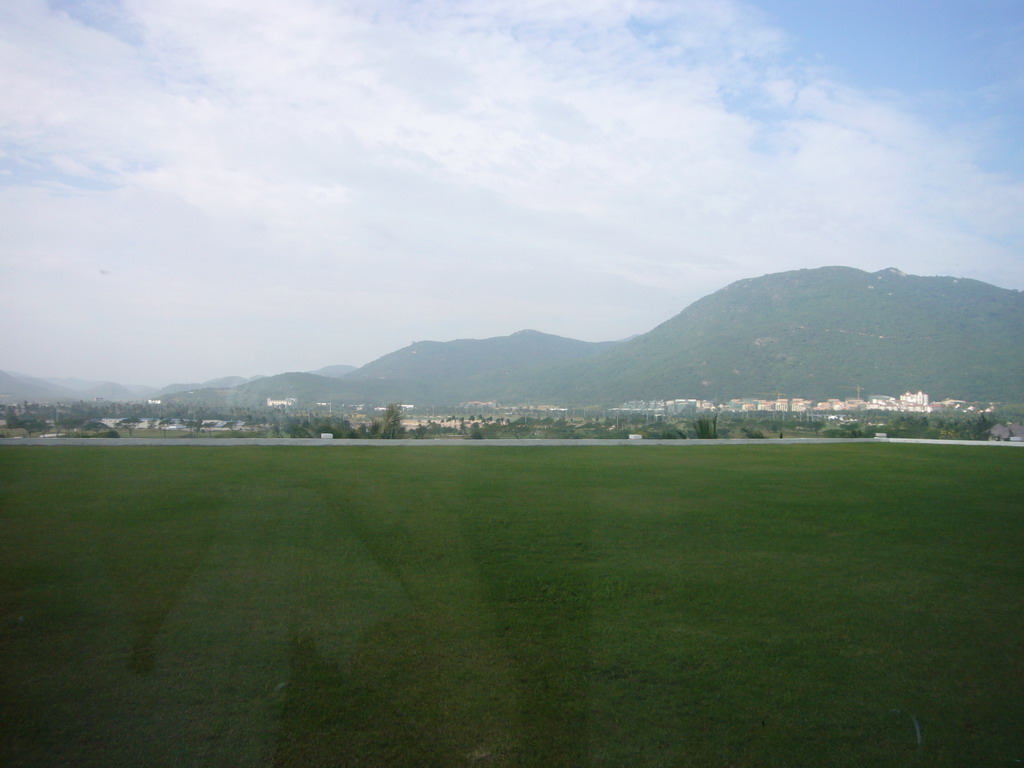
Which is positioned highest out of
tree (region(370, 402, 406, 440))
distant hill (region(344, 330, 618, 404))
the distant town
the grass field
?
distant hill (region(344, 330, 618, 404))

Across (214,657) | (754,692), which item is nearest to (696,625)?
(754,692)

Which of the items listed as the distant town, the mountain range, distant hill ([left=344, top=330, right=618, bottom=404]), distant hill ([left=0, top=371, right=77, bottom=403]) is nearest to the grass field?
distant hill ([left=0, top=371, right=77, bottom=403])

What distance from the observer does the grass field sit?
122 inches

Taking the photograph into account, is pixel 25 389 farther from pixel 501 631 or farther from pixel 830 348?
pixel 830 348

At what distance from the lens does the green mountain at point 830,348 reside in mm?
41969

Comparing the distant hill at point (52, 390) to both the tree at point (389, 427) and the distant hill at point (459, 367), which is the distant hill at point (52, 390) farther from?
the distant hill at point (459, 367)

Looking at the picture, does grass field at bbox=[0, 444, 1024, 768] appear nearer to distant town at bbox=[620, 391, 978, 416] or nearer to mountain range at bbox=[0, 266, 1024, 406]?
mountain range at bbox=[0, 266, 1024, 406]

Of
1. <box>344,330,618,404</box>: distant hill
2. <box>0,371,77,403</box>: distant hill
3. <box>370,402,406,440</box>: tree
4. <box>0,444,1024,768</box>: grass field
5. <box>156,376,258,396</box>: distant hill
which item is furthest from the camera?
<box>344,330,618,404</box>: distant hill

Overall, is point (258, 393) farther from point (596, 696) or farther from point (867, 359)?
point (867, 359)

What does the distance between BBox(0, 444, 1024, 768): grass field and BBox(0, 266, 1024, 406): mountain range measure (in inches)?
1047

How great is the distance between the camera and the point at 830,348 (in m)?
47.5

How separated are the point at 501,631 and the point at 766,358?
46.0 metres

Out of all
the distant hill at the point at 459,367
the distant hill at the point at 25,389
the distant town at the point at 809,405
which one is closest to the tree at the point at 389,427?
the distant hill at the point at 25,389

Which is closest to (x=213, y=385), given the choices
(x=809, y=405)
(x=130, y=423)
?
(x=130, y=423)
